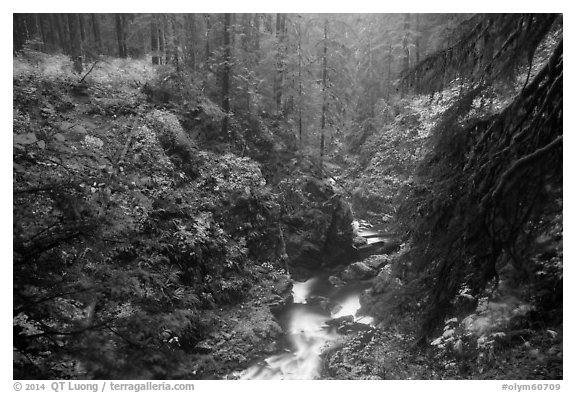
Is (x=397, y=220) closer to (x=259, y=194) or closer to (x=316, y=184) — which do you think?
(x=259, y=194)

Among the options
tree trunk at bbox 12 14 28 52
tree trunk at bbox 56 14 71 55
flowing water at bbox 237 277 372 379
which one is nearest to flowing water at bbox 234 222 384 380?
flowing water at bbox 237 277 372 379

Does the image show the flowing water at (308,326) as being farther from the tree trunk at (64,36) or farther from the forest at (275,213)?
the tree trunk at (64,36)

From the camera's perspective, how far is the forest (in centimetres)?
358

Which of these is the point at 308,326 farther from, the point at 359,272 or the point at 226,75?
the point at 226,75

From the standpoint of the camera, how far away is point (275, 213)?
11.8 metres

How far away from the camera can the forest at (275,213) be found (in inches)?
141

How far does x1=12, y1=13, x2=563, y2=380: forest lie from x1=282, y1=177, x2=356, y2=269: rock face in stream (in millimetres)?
82

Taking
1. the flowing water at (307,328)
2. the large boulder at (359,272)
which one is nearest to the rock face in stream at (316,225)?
the large boulder at (359,272)

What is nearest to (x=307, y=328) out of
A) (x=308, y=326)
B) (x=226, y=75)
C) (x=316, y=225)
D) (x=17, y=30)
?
(x=308, y=326)

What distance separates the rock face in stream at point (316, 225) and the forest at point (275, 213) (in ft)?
0.27

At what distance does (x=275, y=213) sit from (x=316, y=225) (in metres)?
2.26

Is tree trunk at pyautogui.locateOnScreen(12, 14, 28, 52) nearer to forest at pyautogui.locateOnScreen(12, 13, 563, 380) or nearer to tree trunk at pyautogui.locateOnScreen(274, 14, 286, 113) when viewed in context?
forest at pyautogui.locateOnScreen(12, 13, 563, 380)
